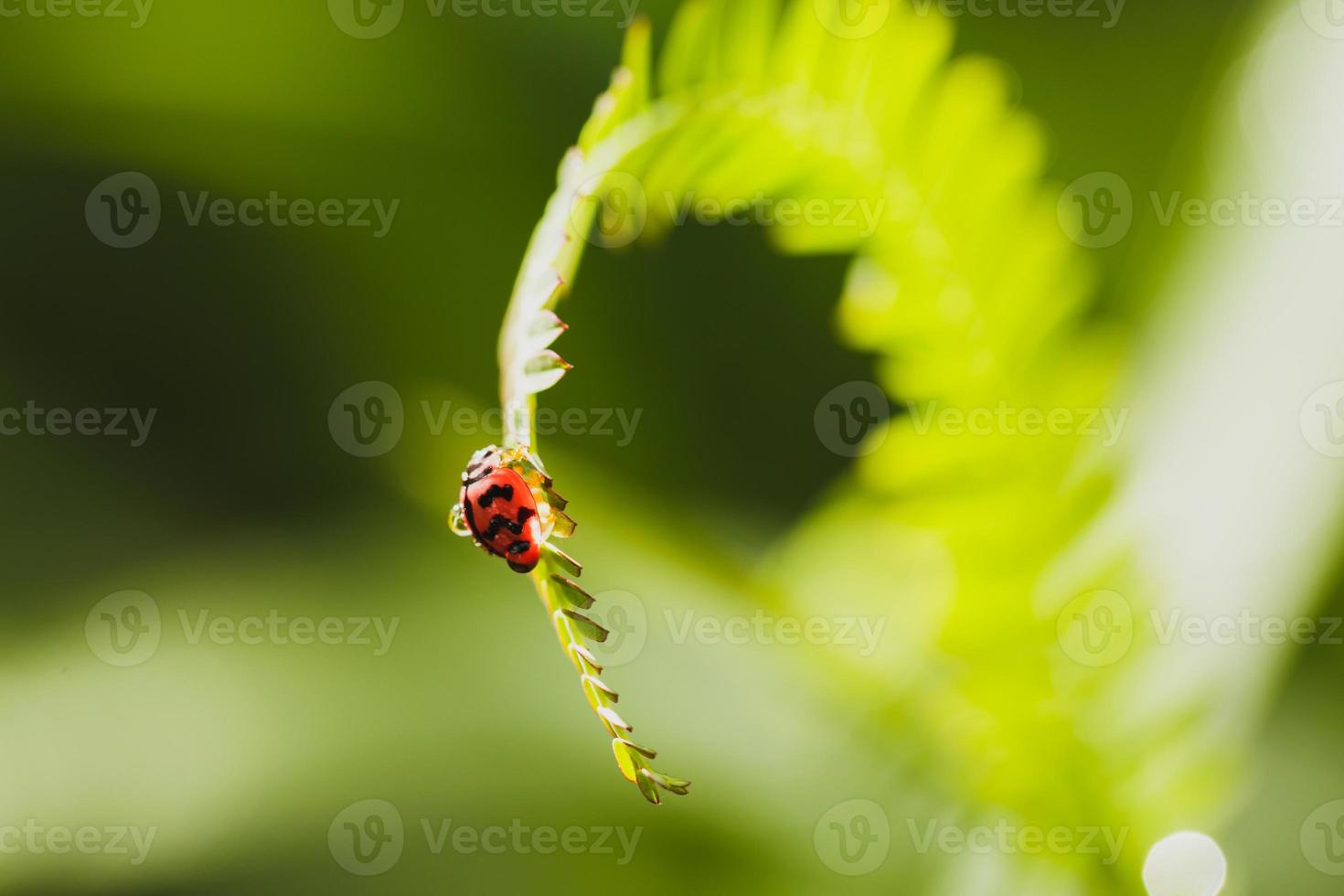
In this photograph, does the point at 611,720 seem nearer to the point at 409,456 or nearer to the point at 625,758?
the point at 625,758

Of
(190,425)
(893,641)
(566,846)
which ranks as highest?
(190,425)

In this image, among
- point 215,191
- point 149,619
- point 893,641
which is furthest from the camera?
point 215,191

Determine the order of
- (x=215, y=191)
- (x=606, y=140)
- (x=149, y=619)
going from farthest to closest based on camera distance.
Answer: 1. (x=215, y=191)
2. (x=149, y=619)
3. (x=606, y=140)

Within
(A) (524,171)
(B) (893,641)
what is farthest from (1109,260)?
(A) (524,171)

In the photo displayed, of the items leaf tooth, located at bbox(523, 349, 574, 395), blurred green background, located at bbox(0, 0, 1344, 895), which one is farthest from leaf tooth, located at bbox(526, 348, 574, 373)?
blurred green background, located at bbox(0, 0, 1344, 895)

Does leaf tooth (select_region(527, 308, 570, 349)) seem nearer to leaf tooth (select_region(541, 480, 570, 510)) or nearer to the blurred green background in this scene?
leaf tooth (select_region(541, 480, 570, 510))

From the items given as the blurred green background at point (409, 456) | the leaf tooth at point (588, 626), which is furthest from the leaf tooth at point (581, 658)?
the blurred green background at point (409, 456)

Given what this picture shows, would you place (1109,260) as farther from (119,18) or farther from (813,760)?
(119,18)

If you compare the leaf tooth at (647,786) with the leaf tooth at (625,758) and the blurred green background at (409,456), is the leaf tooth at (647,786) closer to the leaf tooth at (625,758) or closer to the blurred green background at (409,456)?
the leaf tooth at (625,758)
